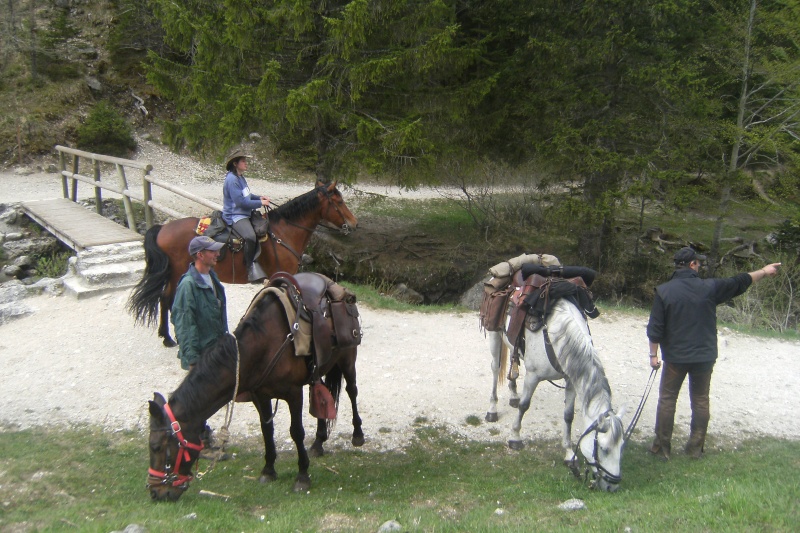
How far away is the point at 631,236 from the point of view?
1733cm

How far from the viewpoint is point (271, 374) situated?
15.5 ft

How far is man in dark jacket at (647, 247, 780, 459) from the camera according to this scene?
531 cm

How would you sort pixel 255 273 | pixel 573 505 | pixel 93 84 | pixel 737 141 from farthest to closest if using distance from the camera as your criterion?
pixel 93 84 → pixel 737 141 → pixel 255 273 → pixel 573 505

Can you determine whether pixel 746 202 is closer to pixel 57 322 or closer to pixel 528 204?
pixel 528 204

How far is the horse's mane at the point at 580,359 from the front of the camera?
15.9 ft

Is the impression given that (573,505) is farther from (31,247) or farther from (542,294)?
(31,247)

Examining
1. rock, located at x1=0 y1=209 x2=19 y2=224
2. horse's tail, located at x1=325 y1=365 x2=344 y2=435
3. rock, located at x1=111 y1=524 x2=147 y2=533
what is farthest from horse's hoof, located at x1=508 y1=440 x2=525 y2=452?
rock, located at x1=0 y1=209 x2=19 y2=224

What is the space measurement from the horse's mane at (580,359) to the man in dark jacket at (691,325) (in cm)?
73

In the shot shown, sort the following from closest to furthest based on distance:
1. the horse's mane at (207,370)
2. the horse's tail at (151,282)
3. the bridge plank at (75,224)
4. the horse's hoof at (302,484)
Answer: the horse's mane at (207,370), the horse's hoof at (302,484), the horse's tail at (151,282), the bridge plank at (75,224)

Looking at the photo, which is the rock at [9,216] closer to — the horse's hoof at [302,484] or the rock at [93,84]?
the rock at [93,84]

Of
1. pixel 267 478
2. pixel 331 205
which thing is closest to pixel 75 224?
pixel 331 205

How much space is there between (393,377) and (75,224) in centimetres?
791

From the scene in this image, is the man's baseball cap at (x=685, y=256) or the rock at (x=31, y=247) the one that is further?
the rock at (x=31, y=247)

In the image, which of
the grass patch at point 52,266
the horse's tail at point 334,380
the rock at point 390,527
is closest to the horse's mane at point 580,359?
the rock at point 390,527
